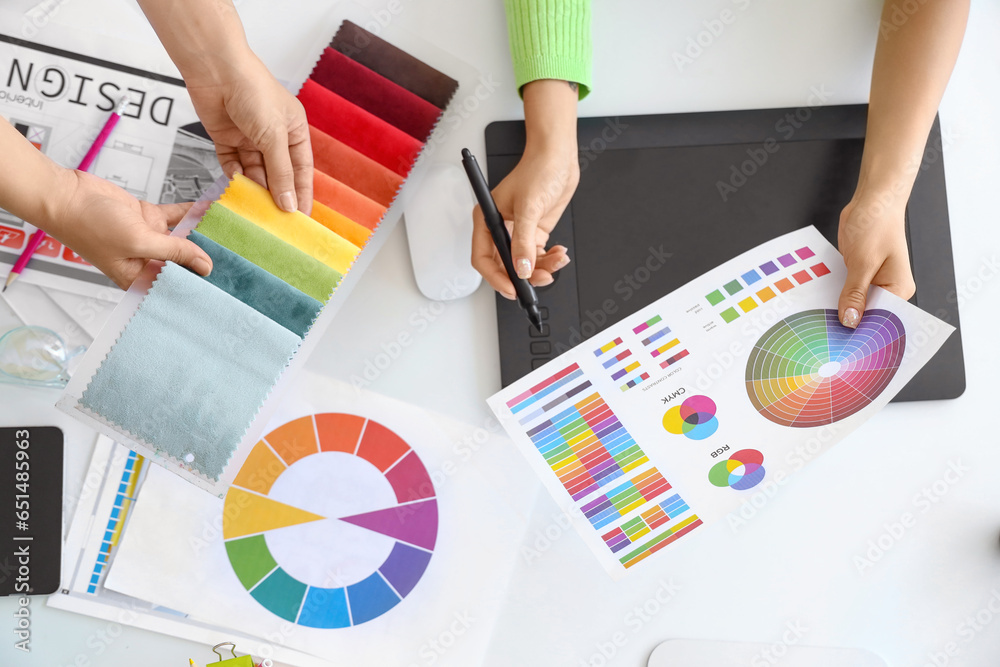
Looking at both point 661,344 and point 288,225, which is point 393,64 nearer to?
point 288,225

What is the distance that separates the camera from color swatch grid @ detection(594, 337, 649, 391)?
0.87m

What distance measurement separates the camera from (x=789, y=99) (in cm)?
95

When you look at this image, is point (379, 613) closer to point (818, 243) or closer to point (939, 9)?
point (818, 243)

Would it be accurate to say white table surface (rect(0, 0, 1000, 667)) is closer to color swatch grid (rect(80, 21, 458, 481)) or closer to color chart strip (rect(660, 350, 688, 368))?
color swatch grid (rect(80, 21, 458, 481))

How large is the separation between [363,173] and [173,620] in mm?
629

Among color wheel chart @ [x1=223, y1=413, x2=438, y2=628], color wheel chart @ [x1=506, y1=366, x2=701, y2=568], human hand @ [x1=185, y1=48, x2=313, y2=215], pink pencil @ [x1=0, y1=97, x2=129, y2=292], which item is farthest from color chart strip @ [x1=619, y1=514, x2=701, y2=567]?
pink pencil @ [x1=0, y1=97, x2=129, y2=292]

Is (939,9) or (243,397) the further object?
(939,9)

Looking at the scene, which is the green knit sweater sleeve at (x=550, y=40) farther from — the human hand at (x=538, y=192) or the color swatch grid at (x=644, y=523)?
the color swatch grid at (x=644, y=523)

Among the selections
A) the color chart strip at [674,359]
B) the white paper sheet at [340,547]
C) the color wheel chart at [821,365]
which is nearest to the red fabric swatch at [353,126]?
the white paper sheet at [340,547]

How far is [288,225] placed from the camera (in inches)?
33.0

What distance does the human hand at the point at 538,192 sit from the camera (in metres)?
0.84

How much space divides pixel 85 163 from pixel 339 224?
36 cm

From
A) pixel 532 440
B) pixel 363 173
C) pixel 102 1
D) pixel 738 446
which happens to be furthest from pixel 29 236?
pixel 738 446

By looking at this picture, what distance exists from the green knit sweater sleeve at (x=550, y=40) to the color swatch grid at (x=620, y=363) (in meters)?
0.36
